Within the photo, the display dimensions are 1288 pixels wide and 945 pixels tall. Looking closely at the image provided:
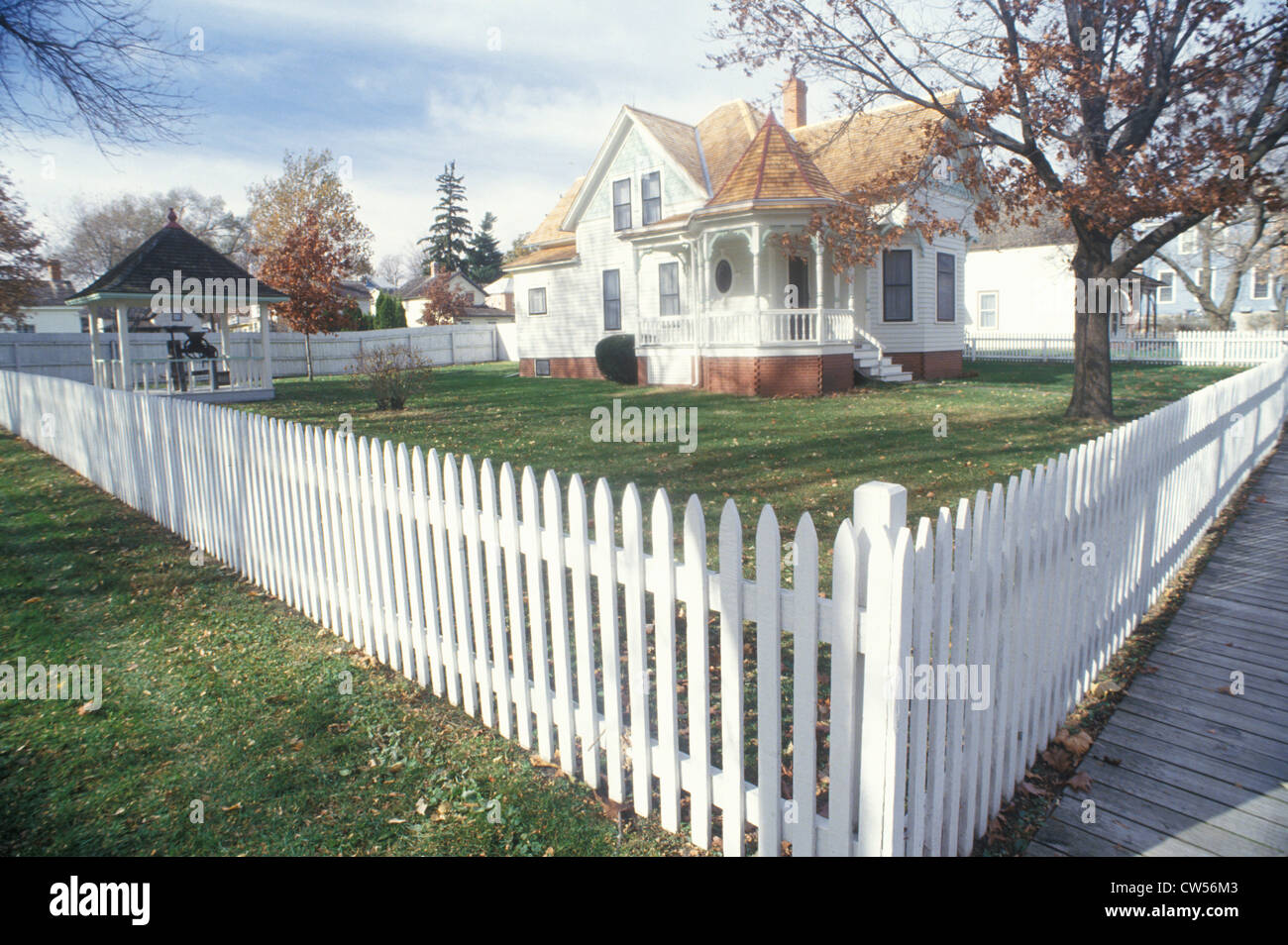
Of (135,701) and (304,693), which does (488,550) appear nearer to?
(304,693)

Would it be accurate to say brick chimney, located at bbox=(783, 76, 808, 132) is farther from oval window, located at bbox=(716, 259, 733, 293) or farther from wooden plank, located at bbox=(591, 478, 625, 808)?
wooden plank, located at bbox=(591, 478, 625, 808)

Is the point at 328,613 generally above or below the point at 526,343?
below

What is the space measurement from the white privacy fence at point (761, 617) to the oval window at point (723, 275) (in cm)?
1652

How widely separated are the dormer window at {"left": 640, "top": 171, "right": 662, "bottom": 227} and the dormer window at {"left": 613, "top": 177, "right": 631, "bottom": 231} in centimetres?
71

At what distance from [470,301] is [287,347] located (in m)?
28.4

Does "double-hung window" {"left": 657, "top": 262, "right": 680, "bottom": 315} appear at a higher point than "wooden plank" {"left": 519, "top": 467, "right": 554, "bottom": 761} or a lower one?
higher

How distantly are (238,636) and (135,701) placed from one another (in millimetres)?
902

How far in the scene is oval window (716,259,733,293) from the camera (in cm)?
2166

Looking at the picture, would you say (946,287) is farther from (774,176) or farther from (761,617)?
(761,617)

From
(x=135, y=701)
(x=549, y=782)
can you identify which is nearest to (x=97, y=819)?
(x=135, y=701)

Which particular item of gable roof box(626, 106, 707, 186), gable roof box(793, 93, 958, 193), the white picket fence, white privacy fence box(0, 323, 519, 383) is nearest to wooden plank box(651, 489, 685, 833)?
white privacy fence box(0, 323, 519, 383)

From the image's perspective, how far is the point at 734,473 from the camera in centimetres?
903

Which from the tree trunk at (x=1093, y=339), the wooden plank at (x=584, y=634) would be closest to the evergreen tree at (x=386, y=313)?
the tree trunk at (x=1093, y=339)
